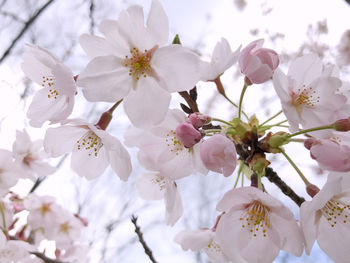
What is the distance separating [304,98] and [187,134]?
1.37 ft

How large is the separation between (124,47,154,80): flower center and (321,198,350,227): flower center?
2.34ft

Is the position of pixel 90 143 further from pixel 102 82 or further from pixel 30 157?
pixel 30 157

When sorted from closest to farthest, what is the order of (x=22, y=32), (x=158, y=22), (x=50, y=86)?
(x=158, y=22)
(x=50, y=86)
(x=22, y=32)

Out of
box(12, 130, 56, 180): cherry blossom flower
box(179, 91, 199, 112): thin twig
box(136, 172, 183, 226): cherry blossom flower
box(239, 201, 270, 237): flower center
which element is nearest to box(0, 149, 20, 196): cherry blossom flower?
box(12, 130, 56, 180): cherry blossom flower

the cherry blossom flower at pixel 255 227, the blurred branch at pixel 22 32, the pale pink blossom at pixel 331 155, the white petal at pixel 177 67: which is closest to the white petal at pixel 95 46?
the white petal at pixel 177 67

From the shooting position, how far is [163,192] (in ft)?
4.10

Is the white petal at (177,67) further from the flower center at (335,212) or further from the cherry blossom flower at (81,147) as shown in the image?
the flower center at (335,212)

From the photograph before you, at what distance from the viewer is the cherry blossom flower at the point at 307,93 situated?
2.78ft

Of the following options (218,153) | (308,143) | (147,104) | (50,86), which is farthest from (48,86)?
(308,143)

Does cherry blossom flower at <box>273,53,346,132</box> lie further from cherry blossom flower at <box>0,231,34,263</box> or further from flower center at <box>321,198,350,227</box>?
cherry blossom flower at <box>0,231,34,263</box>

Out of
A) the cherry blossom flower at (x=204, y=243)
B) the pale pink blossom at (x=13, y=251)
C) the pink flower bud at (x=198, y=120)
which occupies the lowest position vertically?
the pale pink blossom at (x=13, y=251)

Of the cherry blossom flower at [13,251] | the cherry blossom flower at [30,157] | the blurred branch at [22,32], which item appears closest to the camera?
the cherry blossom flower at [13,251]

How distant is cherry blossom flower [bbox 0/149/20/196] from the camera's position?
73.2 inches

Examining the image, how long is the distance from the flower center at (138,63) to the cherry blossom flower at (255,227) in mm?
473
